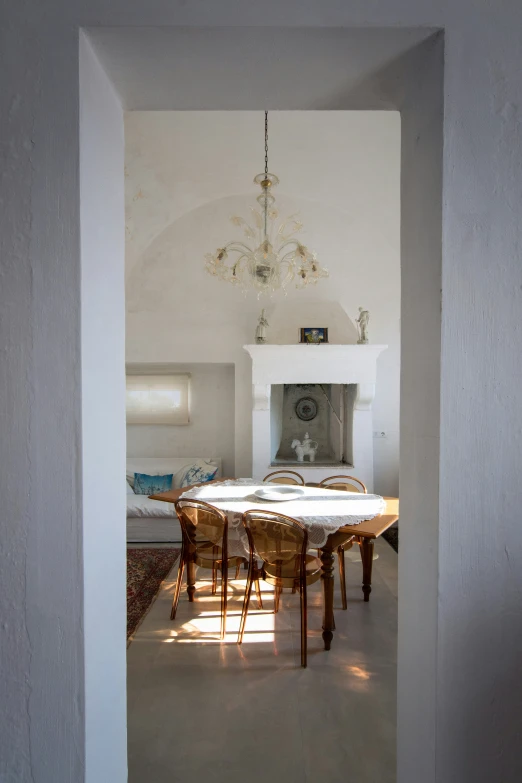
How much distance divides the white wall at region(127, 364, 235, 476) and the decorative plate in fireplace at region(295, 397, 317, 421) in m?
0.82

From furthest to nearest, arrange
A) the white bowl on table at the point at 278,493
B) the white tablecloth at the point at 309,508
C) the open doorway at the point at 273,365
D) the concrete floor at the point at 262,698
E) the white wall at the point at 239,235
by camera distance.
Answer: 1. the white wall at the point at 239,235
2. the white bowl on table at the point at 278,493
3. the white tablecloth at the point at 309,508
4. the open doorway at the point at 273,365
5. the concrete floor at the point at 262,698

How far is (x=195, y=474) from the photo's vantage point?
536 cm

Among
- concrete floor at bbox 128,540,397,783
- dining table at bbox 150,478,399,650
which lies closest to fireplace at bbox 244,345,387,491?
dining table at bbox 150,478,399,650

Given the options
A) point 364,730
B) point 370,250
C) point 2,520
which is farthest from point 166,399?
point 2,520

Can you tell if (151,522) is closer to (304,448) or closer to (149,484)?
(149,484)

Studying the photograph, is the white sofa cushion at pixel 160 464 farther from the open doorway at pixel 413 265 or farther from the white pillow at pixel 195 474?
the open doorway at pixel 413 265

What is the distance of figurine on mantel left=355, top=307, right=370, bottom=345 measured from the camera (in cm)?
499

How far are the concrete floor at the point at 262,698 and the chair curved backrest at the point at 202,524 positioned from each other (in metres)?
0.52

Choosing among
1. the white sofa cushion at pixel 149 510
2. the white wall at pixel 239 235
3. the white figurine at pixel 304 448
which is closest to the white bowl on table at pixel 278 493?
the white sofa cushion at pixel 149 510

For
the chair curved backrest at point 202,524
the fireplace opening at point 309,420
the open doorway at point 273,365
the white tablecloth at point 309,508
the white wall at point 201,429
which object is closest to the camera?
the open doorway at point 273,365

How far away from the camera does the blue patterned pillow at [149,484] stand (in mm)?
5336

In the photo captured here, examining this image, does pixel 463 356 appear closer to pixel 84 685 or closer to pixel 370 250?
pixel 84 685

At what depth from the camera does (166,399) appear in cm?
581

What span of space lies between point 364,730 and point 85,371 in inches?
83.2
